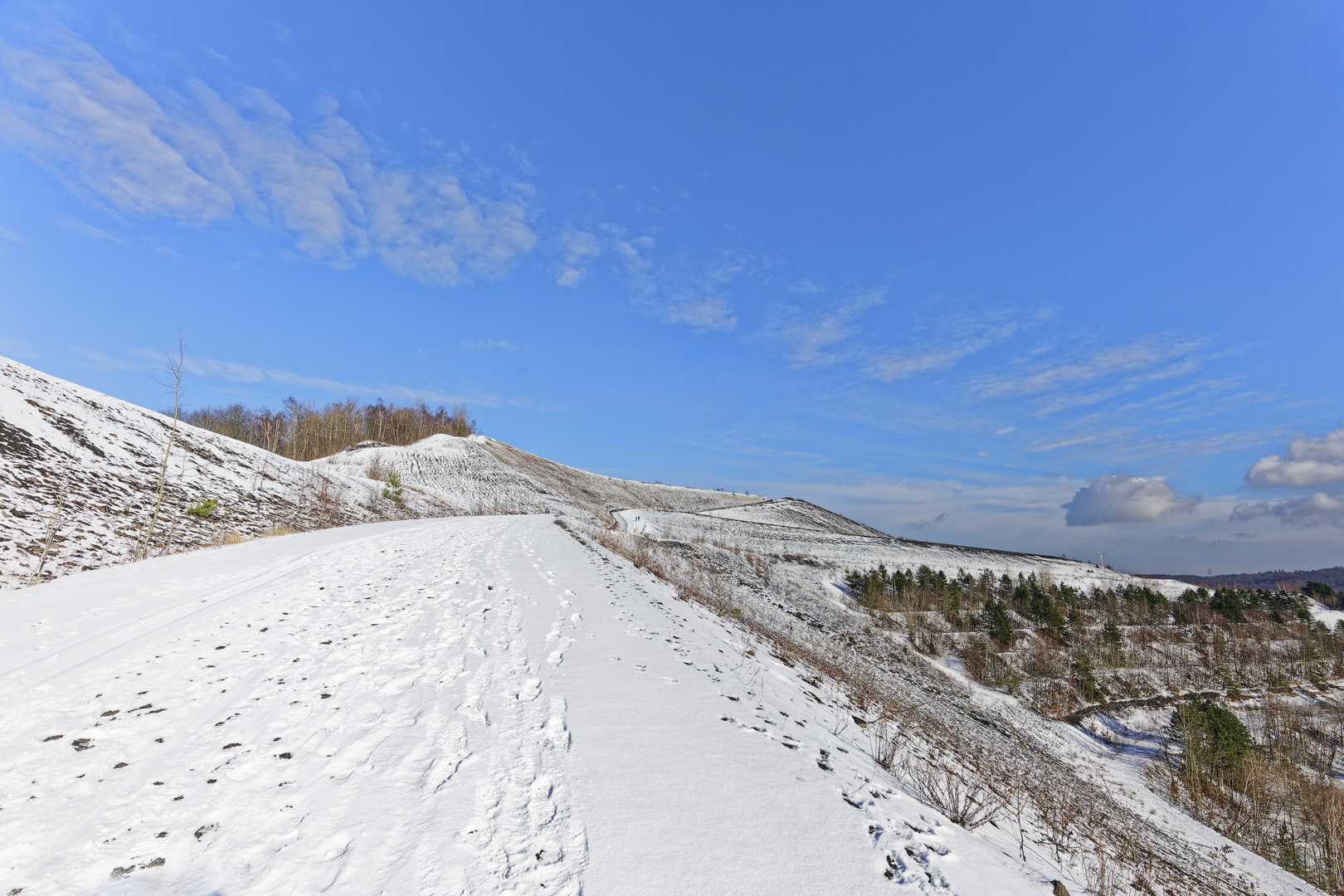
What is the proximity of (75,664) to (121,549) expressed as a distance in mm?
9676

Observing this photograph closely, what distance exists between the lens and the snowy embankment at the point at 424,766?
252 cm

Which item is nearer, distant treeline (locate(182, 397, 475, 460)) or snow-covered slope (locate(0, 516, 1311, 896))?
snow-covered slope (locate(0, 516, 1311, 896))

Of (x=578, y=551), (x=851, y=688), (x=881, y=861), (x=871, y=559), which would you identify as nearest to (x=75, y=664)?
(x=881, y=861)

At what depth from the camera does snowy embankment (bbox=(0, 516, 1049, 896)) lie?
2.52 m

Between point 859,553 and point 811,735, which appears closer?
point 811,735

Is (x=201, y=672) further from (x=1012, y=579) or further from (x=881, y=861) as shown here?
(x=1012, y=579)

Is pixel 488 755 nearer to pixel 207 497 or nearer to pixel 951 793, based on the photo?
pixel 951 793

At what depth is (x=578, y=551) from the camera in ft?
51.6

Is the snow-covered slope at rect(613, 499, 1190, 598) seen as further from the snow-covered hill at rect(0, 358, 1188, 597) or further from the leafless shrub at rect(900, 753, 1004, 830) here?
the leafless shrub at rect(900, 753, 1004, 830)

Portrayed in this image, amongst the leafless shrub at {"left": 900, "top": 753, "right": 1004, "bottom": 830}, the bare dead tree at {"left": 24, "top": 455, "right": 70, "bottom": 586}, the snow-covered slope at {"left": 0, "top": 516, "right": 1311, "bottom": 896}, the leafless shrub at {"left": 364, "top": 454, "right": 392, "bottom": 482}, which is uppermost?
the leafless shrub at {"left": 364, "top": 454, "right": 392, "bottom": 482}

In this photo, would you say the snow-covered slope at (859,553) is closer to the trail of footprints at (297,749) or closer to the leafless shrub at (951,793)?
the leafless shrub at (951,793)

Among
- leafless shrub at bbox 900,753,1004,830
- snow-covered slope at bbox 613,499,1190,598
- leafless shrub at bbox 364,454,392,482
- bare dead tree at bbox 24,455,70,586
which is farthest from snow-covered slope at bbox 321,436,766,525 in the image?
leafless shrub at bbox 900,753,1004,830

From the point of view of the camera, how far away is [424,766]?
11.2 feet

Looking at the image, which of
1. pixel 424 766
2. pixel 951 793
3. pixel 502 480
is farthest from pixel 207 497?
pixel 502 480
